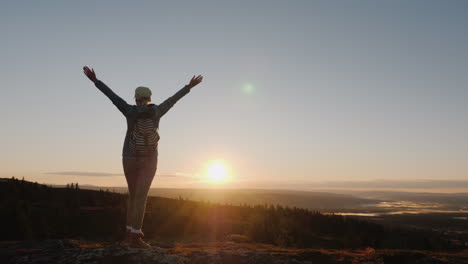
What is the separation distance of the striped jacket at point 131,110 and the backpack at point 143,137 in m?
0.06

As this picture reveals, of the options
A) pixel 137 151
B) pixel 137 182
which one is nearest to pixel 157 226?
pixel 137 182

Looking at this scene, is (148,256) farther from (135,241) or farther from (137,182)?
(137,182)

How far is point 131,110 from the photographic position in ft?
22.1

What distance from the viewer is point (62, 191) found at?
22844mm

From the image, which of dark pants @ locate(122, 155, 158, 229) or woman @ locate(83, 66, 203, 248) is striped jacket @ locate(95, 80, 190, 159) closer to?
woman @ locate(83, 66, 203, 248)

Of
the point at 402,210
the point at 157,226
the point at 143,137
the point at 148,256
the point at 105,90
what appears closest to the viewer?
the point at 148,256

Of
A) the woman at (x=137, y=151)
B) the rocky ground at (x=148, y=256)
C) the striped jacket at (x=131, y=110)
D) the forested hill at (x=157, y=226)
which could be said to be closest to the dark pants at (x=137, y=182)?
the woman at (x=137, y=151)

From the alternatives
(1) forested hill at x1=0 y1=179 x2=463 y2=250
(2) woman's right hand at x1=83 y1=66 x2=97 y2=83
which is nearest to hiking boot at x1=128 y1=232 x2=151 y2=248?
(2) woman's right hand at x1=83 y1=66 x2=97 y2=83

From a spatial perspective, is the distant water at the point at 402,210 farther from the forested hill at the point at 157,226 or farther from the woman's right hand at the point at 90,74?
the woman's right hand at the point at 90,74

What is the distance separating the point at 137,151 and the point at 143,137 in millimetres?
266

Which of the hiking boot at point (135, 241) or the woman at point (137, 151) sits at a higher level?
the woman at point (137, 151)

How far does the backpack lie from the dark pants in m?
0.16

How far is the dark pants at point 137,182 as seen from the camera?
668 centimetres

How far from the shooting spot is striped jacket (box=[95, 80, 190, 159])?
6691mm
